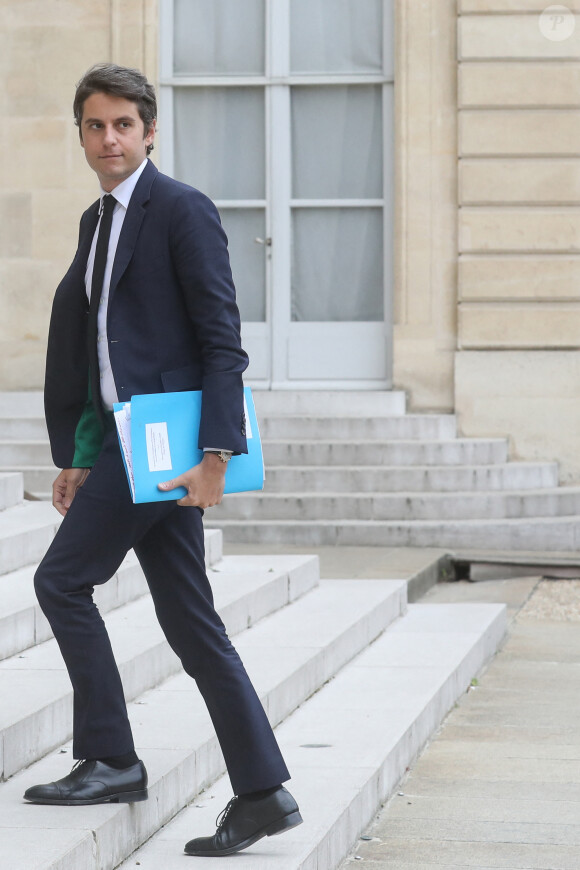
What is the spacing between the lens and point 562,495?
11.1 meters

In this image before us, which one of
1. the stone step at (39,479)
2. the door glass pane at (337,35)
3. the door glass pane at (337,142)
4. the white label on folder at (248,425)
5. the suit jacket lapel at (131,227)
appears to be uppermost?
the door glass pane at (337,35)

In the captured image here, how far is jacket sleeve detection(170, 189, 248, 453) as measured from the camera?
3.28 meters

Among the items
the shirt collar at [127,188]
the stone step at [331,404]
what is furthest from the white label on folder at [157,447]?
the stone step at [331,404]

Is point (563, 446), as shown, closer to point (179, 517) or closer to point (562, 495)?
point (562, 495)

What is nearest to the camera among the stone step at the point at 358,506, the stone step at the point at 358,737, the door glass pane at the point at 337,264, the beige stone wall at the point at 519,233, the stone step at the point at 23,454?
the stone step at the point at 358,737

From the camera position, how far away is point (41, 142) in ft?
40.2

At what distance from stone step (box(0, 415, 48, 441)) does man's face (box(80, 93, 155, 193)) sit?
8.28m

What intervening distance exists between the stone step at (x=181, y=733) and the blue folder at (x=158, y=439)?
0.84 meters

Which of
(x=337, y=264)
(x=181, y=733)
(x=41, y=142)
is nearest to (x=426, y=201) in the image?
(x=337, y=264)

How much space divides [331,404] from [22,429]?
2.51 m

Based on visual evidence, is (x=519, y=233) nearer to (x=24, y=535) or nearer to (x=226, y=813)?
(x=24, y=535)

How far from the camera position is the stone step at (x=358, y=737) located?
375 centimetres

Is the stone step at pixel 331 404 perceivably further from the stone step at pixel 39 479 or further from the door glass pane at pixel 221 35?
the door glass pane at pixel 221 35

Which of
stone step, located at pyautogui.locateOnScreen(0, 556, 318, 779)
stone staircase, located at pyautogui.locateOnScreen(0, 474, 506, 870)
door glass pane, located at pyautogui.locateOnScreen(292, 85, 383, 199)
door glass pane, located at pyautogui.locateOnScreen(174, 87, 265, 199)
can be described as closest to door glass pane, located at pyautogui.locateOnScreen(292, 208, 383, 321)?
door glass pane, located at pyautogui.locateOnScreen(292, 85, 383, 199)
